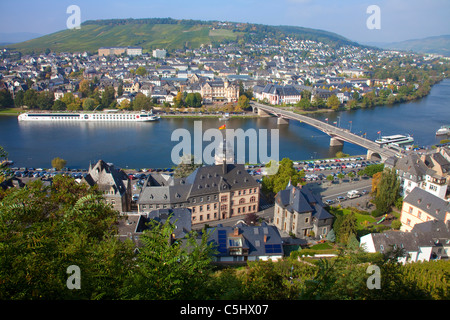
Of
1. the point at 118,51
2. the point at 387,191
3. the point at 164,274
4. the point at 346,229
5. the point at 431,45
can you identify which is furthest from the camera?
the point at 431,45

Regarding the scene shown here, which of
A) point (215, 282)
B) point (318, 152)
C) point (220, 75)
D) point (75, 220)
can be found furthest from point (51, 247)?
point (220, 75)

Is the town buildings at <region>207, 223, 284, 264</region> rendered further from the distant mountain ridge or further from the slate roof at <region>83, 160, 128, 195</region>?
the distant mountain ridge

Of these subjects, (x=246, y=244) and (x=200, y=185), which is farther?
(x=200, y=185)

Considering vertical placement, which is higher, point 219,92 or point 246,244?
point 219,92

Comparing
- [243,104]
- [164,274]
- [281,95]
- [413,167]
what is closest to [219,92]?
[243,104]

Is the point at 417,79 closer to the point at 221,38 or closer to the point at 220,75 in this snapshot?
the point at 220,75

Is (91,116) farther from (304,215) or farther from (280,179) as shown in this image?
(304,215)
